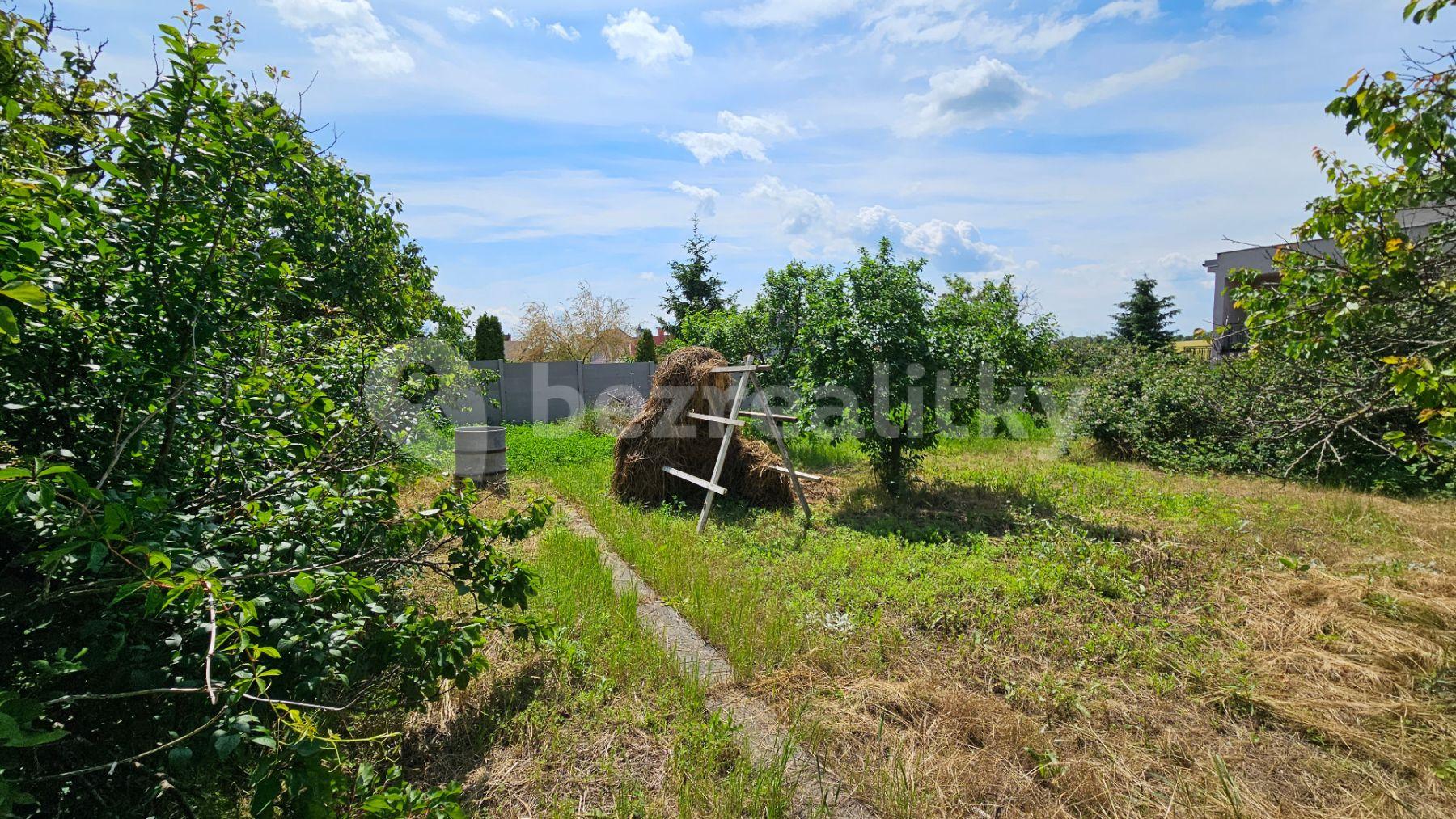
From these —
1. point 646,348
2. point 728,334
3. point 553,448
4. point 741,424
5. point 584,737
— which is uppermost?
point 646,348

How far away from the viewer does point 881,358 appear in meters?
7.00

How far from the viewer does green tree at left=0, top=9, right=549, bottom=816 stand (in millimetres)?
1518

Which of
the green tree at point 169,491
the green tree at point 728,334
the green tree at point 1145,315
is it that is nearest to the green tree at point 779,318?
the green tree at point 728,334

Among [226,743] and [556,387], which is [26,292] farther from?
[556,387]

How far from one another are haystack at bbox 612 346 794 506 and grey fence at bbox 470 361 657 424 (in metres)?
7.38

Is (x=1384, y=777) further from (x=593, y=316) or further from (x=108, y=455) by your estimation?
(x=593, y=316)

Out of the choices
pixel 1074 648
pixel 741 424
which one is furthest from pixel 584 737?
pixel 741 424

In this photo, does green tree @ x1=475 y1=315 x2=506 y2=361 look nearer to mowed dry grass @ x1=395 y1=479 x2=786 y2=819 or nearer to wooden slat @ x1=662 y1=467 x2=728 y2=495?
wooden slat @ x1=662 y1=467 x2=728 y2=495

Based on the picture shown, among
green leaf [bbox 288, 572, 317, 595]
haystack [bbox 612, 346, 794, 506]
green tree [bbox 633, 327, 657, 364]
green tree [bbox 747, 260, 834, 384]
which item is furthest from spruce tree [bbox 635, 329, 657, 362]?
green leaf [bbox 288, 572, 317, 595]

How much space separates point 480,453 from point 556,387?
352 inches

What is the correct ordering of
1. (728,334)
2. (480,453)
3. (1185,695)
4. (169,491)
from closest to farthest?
(169,491) → (1185,695) → (480,453) → (728,334)

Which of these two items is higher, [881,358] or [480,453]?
[881,358]

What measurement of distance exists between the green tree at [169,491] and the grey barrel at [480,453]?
532 cm

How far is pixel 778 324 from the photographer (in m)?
11.1
